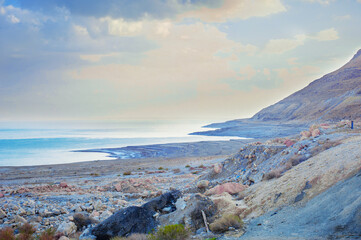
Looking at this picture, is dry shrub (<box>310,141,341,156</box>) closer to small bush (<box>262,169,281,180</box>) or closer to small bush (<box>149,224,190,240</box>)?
Result: small bush (<box>262,169,281,180</box>)

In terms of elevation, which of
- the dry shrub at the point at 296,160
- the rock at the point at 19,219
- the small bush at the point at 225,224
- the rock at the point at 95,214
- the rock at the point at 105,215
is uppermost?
the dry shrub at the point at 296,160

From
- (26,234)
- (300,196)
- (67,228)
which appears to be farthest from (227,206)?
(26,234)

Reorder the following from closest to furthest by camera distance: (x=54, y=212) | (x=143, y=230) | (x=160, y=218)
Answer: (x=143, y=230) → (x=160, y=218) → (x=54, y=212)

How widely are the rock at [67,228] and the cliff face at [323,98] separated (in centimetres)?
7017

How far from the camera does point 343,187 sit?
6574 millimetres

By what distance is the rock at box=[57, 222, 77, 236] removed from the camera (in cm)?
766

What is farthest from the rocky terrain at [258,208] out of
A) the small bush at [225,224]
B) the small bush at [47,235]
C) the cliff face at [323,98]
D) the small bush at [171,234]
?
the cliff face at [323,98]

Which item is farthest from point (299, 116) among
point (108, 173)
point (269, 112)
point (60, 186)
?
point (60, 186)

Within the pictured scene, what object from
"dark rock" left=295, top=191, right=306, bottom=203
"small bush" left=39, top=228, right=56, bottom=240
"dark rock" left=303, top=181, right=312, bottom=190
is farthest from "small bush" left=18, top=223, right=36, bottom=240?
"dark rock" left=303, top=181, right=312, bottom=190

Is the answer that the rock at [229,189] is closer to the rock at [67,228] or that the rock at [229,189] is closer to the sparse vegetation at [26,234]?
the rock at [67,228]

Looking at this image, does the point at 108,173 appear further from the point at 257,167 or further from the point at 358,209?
the point at 358,209

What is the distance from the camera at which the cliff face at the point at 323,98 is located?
77438 millimetres

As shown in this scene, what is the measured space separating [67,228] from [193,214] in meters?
3.50

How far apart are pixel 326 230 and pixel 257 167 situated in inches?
307
